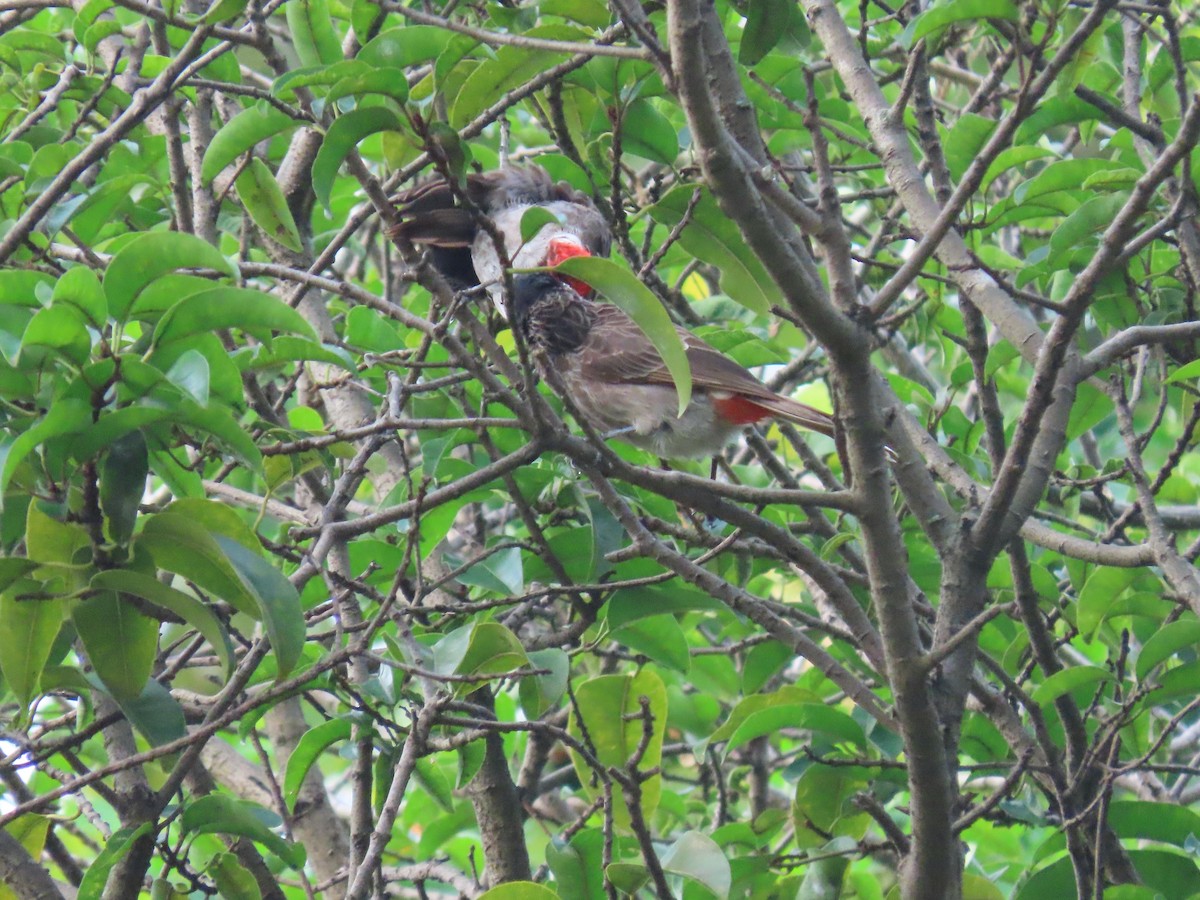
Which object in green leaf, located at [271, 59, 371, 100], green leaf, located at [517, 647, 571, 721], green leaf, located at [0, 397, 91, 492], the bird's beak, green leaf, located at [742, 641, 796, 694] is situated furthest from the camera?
the bird's beak

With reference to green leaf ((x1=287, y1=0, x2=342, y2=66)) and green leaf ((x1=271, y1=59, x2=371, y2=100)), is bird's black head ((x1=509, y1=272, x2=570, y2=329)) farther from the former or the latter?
green leaf ((x1=271, y1=59, x2=371, y2=100))

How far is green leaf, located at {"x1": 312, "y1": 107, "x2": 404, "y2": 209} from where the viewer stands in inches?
Answer: 72.1

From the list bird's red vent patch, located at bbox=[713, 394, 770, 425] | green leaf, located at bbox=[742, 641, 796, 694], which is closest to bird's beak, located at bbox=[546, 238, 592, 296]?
bird's red vent patch, located at bbox=[713, 394, 770, 425]

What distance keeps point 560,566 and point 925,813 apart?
99cm

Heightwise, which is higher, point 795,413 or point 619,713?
point 795,413

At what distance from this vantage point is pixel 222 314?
1.78 m

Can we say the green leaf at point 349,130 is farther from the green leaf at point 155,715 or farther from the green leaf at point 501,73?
the green leaf at point 155,715

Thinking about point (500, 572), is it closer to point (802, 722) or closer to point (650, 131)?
point (802, 722)

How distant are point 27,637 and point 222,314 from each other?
1.81ft

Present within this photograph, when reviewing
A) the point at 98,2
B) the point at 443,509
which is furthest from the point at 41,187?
the point at 443,509

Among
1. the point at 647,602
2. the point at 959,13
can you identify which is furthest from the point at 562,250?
the point at 959,13

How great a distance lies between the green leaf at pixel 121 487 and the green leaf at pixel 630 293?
2.10ft

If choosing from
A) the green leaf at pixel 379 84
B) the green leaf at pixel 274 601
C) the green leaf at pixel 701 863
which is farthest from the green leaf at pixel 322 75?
the green leaf at pixel 701 863

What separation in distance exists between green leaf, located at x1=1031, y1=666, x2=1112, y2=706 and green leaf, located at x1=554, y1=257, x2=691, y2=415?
115 cm
